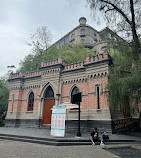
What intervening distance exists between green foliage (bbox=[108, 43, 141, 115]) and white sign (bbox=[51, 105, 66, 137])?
3695 mm

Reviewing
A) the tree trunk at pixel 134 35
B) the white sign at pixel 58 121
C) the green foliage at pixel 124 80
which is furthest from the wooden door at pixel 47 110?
the tree trunk at pixel 134 35

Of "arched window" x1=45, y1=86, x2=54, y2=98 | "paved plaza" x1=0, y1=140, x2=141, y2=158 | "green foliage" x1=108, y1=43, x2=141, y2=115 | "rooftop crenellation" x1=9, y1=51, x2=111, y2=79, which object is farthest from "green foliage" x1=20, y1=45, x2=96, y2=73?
"paved plaza" x1=0, y1=140, x2=141, y2=158

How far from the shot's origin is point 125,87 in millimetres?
9336

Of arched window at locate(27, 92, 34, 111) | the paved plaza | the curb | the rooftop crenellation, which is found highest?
the rooftop crenellation

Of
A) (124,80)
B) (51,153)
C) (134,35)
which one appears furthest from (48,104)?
(134,35)

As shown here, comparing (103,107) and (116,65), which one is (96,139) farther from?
(116,65)

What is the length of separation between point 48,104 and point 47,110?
71 centimetres

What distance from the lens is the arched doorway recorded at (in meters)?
16.1

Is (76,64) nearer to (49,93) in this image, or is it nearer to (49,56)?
(49,93)

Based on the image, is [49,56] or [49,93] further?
[49,56]

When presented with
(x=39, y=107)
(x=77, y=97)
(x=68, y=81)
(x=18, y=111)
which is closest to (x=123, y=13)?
(x=77, y=97)

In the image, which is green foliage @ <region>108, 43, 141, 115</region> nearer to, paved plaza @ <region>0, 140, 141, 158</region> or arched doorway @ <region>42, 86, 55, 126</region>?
paved plaza @ <region>0, 140, 141, 158</region>

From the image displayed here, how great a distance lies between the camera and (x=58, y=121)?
1044cm

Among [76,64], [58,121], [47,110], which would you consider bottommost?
[58,121]
